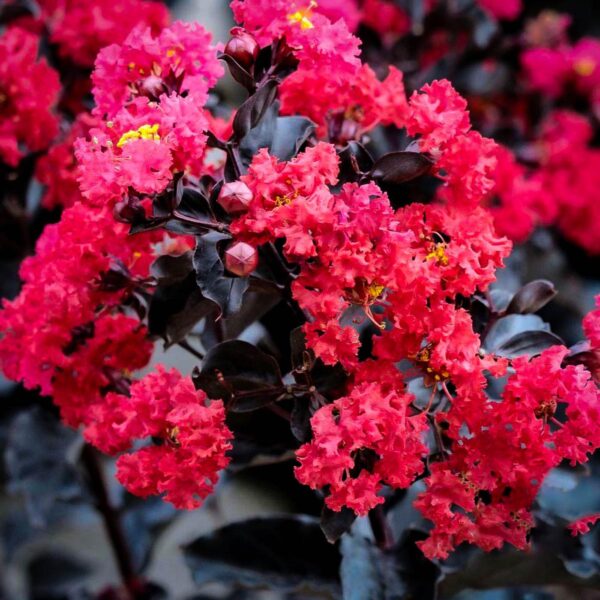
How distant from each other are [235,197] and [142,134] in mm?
93

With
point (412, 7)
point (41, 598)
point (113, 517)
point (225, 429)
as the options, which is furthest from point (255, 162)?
point (41, 598)

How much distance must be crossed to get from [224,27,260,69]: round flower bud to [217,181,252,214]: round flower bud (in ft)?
0.42

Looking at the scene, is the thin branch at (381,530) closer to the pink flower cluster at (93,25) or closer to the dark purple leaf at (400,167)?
the dark purple leaf at (400,167)

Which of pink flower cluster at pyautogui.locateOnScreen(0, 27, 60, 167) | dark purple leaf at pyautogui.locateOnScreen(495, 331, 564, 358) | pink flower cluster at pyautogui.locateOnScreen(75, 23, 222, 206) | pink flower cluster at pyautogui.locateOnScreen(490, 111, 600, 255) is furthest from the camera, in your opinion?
pink flower cluster at pyautogui.locateOnScreen(490, 111, 600, 255)

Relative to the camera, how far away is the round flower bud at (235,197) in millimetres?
625

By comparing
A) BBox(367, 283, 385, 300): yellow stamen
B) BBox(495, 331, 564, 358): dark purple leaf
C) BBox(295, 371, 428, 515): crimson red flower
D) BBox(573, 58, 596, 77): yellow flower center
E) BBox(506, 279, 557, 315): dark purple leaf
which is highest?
BBox(573, 58, 596, 77): yellow flower center

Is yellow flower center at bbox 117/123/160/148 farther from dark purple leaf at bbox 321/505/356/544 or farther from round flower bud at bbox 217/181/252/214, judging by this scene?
dark purple leaf at bbox 321/505/356/544

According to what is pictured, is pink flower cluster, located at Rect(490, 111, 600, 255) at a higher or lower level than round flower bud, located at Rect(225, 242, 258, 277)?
higher

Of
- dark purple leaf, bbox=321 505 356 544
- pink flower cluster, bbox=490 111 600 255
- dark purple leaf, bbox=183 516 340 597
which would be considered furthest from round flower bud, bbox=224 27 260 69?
pink flower cluster, bbox=490 111 600 255

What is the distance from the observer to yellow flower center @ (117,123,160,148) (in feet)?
2.12

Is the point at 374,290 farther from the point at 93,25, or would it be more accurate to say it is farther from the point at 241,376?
the point at 93,25

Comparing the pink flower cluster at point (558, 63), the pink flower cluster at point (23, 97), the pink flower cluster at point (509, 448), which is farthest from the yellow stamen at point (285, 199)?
the pink flower cluster at point (558, 63)

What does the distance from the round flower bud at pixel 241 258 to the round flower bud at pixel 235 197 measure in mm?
26

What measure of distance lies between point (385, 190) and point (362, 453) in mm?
218
